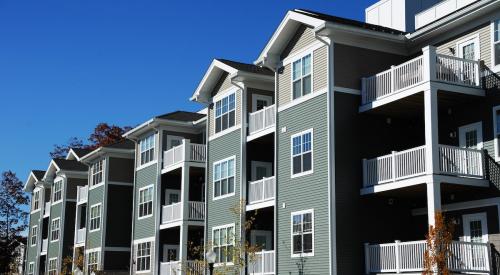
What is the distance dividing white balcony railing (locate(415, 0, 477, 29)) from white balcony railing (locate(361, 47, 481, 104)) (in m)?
4.55

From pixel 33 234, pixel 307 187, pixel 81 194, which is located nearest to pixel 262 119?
pixel 307 187

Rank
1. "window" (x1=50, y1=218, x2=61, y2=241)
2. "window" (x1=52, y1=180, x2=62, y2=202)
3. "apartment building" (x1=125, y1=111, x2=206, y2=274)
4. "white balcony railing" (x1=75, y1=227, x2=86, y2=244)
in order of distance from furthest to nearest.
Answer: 1. "window" (x1=52, y1=180, x2=62, y2=202)
2. "window" (x1=50, y1=218, x2=61, y2=241)
3. "white balcony railing" (x1=75, y1=227, x2=86, y2=244)
4. "apartment building" (x1=125, y1=111, x2=206, y2=274)

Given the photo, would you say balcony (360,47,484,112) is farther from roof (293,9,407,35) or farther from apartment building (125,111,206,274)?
apartment building (125,111,206,274)

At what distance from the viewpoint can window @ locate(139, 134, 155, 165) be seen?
151ft

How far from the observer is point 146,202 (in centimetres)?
4578

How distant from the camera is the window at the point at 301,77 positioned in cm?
3120

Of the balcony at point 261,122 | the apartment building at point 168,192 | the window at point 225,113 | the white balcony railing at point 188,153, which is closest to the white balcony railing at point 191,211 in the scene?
the apartment building at point 168,192

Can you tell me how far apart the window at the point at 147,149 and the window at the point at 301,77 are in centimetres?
1582

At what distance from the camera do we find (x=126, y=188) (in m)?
52.6

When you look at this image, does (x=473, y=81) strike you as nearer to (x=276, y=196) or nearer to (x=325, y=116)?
(x=325, y=116)

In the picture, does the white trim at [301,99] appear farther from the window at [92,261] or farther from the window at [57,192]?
the window at [57,192]

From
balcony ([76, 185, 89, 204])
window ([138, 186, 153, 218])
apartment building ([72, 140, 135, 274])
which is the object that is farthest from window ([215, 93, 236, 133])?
balcony ([76, 185, 89, 204])

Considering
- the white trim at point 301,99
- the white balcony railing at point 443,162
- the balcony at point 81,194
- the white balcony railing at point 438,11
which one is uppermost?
the white balcony railing at point 438,11

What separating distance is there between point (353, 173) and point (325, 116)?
245 centimetres
